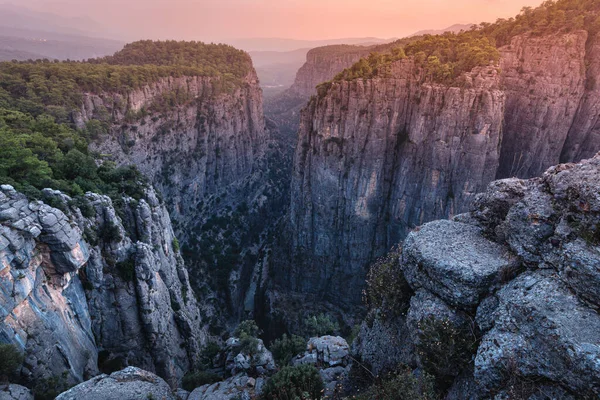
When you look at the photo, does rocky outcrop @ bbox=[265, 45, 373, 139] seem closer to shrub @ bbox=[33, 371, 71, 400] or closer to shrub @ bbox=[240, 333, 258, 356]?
shrub @ bbox=[240, 333, 258, 356]

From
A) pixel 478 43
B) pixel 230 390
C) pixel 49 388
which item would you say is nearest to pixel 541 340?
pixel 230 390

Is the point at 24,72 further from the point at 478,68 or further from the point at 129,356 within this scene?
the point at 478,68

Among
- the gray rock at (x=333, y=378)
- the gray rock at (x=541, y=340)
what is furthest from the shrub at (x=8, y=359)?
the gray rock at (x=541, y=340)

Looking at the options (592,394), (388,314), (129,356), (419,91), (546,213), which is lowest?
(129,356)

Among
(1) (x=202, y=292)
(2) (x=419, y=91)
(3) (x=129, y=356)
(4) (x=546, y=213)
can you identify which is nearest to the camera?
(4) (x=546, y=213)

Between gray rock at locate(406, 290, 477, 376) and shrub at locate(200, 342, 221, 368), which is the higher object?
gray rock at locate(406, 290, 477, 376)

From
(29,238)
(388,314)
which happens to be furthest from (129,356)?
(388,314)

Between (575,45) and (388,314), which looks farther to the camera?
(575,45)

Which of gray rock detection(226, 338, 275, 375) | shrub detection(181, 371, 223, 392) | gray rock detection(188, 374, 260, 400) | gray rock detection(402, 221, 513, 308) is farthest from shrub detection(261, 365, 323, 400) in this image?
gray rock detection(402, 221, 513, 308)
